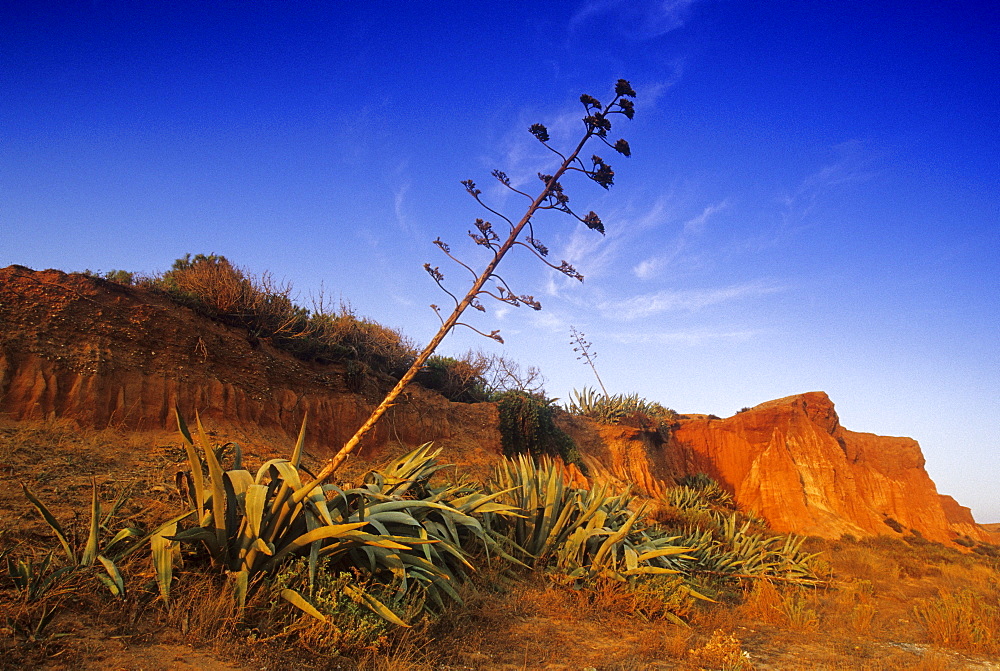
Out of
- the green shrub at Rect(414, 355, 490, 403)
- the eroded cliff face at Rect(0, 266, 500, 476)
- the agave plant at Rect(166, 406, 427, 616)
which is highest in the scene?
the green shrub at Rect(414, 355, 490, 403)

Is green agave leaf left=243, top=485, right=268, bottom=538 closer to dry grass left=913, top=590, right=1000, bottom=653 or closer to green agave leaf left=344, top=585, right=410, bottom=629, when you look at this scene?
green agave leaf left=344, top=585, right=410, bottom=629

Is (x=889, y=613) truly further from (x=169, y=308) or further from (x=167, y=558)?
(x=169, y=308)

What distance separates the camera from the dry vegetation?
3.48 meters

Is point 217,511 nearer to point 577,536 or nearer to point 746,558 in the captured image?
point 577,536

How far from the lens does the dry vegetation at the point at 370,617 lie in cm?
348

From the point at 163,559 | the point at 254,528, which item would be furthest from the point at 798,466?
the point at 163,559

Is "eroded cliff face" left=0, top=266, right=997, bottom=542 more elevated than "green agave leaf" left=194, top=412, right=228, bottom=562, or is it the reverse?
"eroded cliff face" left=0, top=266, right=997, bottom=542

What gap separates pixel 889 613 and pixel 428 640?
8001 millimetres

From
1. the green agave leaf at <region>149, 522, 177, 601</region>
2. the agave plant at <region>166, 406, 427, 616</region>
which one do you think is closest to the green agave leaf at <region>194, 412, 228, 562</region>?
the agave plant at <region>166, 406, 427, 616</region>

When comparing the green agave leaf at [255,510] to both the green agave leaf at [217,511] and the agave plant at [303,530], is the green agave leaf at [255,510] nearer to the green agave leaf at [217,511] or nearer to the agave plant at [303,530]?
the agave plant at [303,530]

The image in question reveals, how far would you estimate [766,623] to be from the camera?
6770 millimetres

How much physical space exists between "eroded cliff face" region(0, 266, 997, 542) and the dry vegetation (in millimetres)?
877

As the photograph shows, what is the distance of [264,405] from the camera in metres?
11.2

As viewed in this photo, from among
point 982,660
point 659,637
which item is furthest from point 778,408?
point 659,637
